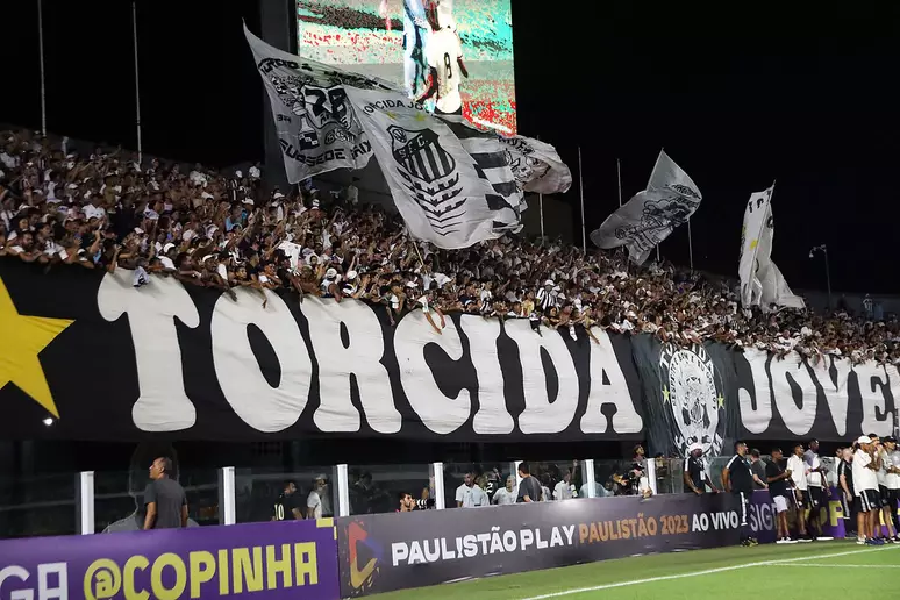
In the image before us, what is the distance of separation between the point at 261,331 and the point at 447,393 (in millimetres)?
4384

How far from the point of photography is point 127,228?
667 inches

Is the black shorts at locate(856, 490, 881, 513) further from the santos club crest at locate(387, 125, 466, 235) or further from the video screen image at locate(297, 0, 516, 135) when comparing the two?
the video screen image at locate(297, 0, 516, 135)

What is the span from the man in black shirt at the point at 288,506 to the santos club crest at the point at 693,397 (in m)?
12.0

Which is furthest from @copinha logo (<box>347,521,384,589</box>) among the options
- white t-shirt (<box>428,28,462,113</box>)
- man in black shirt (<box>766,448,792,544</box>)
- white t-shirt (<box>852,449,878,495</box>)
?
white t-shirt (<box>428,28,462,113</box>)

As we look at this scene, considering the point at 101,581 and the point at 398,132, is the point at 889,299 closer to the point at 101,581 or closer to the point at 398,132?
the point at 398,132

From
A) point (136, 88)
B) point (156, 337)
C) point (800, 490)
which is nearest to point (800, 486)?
point (800, 490)

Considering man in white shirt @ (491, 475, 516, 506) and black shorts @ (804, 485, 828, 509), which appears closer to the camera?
man in white shirt @ (491, 475, 516, 506)

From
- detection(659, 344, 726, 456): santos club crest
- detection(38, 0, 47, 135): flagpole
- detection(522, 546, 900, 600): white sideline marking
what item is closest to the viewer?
detection(522, 546, 900, 600): white sideline marking

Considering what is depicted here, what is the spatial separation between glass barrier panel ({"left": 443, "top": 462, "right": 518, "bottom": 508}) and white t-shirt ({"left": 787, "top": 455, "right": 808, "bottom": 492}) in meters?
7.68

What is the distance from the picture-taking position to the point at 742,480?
22.9 m

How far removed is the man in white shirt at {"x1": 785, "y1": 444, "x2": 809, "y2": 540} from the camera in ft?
78.7

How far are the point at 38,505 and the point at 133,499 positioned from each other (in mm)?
1200

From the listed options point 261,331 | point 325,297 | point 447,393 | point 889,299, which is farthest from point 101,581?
point 889,299

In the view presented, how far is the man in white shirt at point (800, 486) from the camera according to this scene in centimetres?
2400
